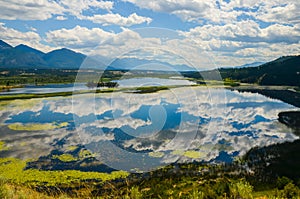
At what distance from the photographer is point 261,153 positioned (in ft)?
75.6

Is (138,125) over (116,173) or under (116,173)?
over

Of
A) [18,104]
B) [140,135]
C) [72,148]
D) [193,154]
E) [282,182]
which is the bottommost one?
[282,182]

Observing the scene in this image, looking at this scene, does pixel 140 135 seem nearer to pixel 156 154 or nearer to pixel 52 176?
pixel 156 154

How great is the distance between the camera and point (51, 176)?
689 inches

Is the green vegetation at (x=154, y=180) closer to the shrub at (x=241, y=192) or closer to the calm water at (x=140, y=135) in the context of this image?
the calm water at (x=140, y=135)

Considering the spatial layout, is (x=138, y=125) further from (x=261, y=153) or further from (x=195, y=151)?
(x=261, y=153)

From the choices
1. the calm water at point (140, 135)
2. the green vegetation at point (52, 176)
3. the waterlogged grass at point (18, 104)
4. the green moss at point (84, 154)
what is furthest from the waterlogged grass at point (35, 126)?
the waterlogged grass at point (18, 104)

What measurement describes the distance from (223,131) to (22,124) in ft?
73.3

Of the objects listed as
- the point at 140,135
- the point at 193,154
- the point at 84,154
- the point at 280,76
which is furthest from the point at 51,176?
the point at 280,76

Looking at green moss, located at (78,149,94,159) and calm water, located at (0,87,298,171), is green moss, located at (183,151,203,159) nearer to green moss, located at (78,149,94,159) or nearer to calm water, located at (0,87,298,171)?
calm water, located at (0,87,298,171)

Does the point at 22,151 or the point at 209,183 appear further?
the point at 22,151

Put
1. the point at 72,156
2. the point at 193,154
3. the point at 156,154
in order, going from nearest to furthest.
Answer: the point at 72,156 < the point at 156,154 < the point at 193,154

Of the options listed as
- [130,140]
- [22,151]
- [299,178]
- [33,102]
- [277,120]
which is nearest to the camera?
[299,178]

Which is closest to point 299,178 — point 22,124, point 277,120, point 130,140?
point 130,140
